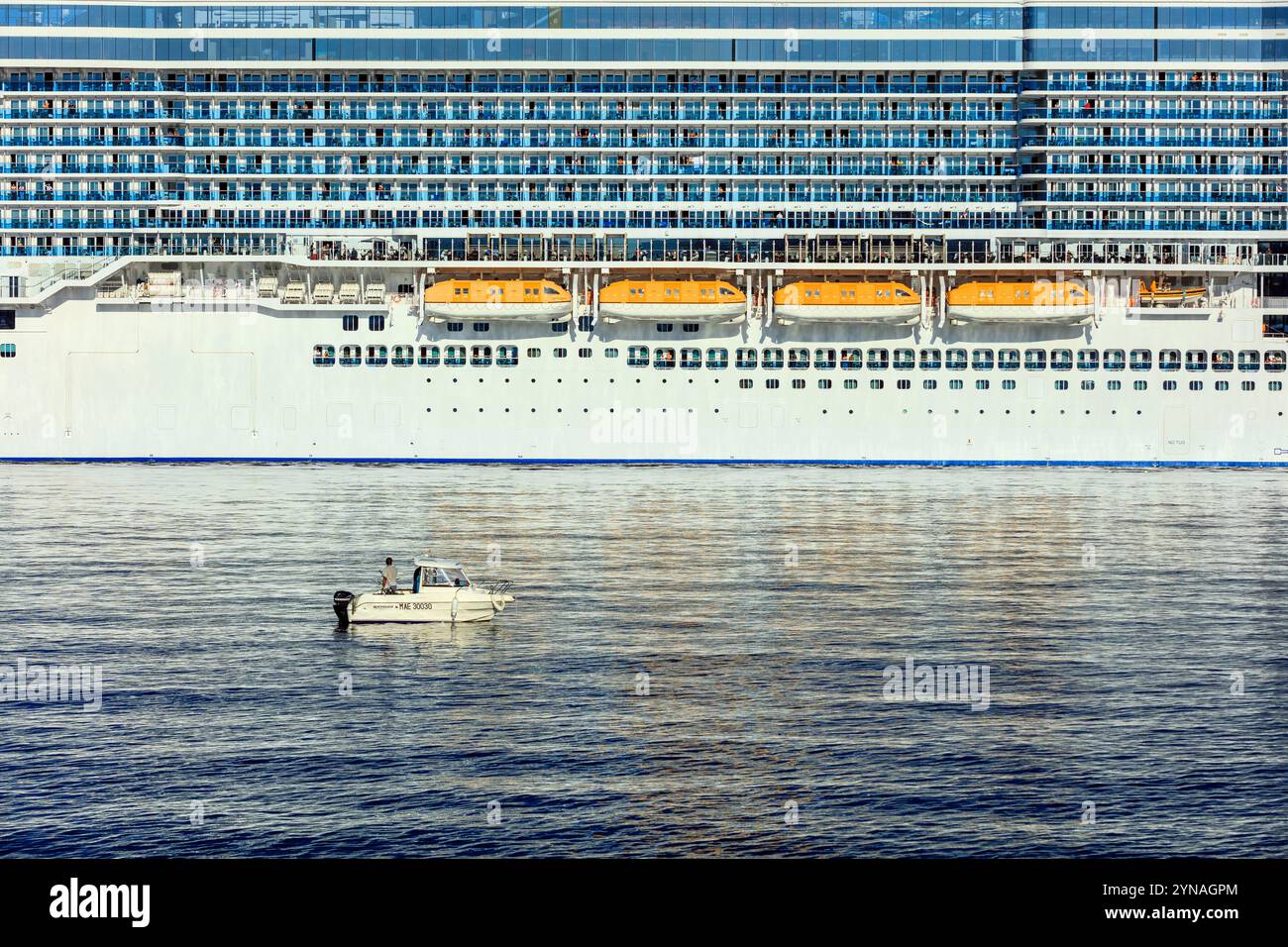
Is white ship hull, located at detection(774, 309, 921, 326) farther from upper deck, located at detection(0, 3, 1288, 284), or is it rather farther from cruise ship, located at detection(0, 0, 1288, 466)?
upper deck, located at detection(0, 3, 1288, 284)

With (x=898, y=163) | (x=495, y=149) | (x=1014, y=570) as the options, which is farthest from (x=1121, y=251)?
(x=1014, y=570)

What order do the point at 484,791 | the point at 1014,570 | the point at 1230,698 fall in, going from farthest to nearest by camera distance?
1. the point at 1014,570
2. the point at 1230,698
3. the point at 484,791

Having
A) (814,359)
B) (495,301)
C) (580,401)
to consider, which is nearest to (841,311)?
(814,359)

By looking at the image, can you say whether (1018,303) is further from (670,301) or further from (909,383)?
(670,301)

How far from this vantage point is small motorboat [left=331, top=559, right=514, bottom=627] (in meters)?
29.9

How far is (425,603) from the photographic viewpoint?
30500mm

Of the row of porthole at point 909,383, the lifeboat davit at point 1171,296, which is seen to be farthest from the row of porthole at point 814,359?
the lifeboat davit at point 1171,296

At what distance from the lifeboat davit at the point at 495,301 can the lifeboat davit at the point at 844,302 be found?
9.33 meters

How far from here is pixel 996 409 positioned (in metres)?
70.8

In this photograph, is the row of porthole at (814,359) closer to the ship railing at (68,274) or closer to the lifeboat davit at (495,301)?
the lifeboat davit at (495,301)

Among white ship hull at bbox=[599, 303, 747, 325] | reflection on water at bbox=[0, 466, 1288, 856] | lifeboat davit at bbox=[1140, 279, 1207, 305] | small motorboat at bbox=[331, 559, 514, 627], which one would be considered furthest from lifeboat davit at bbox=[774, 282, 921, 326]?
small motorboat at bbox=[331, 559, 514, 627]

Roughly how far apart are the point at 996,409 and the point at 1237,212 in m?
14.7

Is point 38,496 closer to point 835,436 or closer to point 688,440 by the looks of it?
point 688,440

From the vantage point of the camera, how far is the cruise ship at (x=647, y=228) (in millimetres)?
70875
